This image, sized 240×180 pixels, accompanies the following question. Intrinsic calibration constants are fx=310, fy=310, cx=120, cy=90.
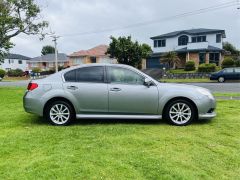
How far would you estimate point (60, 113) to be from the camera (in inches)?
301

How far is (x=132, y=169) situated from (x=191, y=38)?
4891 centimetres

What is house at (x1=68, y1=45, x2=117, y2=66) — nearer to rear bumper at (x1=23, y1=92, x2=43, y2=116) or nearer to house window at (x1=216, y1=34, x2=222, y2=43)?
house window at (x1=216, y1=34, x2=222, y2=43)

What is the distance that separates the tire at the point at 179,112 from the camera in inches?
298

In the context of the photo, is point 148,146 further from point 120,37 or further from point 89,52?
point 89,52

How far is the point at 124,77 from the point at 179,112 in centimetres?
160

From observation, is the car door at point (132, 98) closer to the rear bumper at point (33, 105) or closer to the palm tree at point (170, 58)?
the rear bumper at point (33, 105)

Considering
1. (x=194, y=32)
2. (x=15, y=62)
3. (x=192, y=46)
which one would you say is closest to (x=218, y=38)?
(x=194, y=32)

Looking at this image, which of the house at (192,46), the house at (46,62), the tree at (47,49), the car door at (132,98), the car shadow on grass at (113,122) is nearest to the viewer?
the car door at (132,98)

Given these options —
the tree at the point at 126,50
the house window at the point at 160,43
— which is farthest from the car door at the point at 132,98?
the house window at the point at 160,43

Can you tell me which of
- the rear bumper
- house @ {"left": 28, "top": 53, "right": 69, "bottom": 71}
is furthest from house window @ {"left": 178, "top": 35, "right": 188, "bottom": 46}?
the rear bumper

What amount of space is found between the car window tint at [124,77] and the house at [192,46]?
139 feet

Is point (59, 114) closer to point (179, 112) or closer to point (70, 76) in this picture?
point (70, 76)

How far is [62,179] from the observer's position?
13.7ft

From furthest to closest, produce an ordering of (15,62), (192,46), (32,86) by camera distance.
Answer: (15,62)
(192,46)
(32,86)
